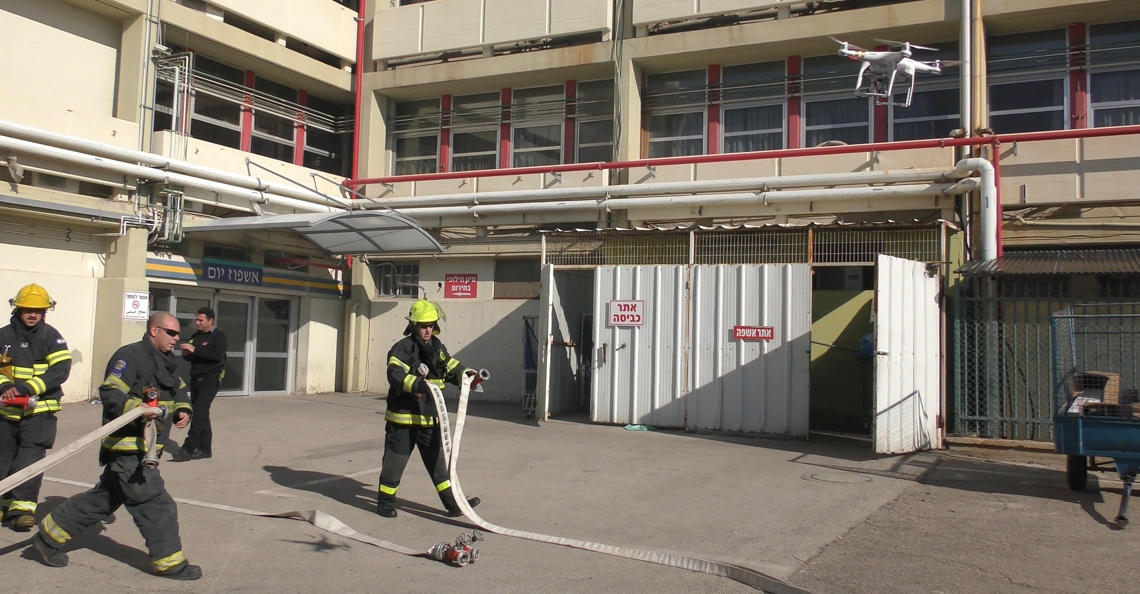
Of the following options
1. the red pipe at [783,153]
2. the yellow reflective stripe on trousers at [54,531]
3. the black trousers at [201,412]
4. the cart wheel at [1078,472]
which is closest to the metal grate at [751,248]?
the red pipe at [783,153]

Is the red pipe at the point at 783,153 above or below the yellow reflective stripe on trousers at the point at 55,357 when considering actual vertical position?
above

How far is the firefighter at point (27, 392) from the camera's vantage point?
5797 millimetres

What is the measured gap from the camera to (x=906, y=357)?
1046 centimetres

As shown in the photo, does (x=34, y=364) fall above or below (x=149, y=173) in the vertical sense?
below

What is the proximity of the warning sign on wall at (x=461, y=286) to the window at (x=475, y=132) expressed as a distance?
241 cm

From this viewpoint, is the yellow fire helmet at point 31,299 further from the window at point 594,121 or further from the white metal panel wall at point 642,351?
the window at point 594,121

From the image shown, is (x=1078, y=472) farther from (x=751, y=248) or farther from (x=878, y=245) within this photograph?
(x=751, y=248)

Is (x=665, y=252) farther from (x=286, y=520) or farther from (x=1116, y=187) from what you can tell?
(x=286, y=520)

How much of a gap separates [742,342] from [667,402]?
142cm

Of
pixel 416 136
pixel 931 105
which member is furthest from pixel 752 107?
pixel 416 136

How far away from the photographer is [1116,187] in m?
12.3

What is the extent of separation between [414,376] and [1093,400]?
6054mm

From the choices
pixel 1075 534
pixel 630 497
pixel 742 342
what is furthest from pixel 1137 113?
pixel 630 497

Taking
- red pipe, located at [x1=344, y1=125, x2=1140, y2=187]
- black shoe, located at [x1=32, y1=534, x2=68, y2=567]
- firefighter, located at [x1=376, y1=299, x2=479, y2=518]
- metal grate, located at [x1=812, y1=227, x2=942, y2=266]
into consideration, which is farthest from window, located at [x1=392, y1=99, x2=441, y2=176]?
black shoe, located at [x1=32, y1=534, x2=68, y2=567]
